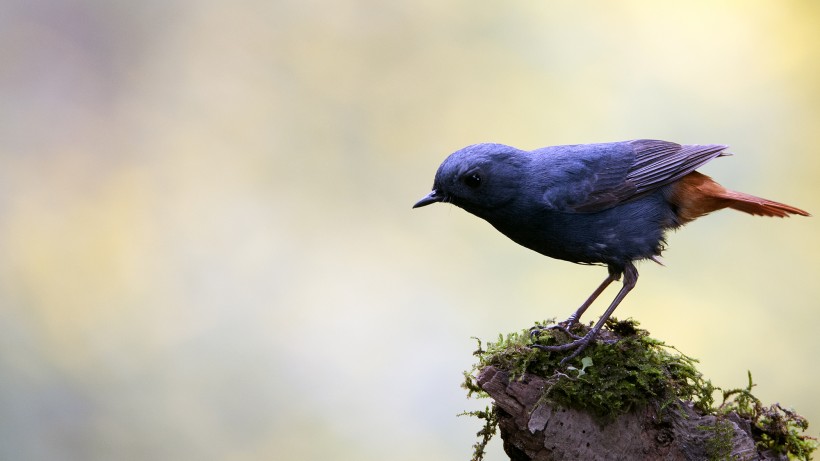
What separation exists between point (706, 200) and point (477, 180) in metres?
1.30

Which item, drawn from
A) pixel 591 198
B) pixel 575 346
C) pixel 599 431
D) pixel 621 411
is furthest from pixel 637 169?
pixel 599 431

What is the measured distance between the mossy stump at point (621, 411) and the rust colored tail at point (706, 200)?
0.87 meters

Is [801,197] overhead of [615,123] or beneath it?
beneath

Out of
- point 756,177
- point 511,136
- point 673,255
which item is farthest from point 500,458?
point 756,177

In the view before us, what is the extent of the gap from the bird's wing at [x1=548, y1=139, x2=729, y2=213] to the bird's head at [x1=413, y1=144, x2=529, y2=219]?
0.38 metres

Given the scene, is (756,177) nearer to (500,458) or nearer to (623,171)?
(623,171)

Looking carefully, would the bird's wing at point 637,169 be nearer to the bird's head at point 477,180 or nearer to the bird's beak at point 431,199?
the bird's head at point 477,180

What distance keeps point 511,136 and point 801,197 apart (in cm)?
240

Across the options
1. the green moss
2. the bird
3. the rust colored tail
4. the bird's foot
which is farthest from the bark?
the rust colored tail

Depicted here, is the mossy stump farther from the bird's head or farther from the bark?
the bird's head

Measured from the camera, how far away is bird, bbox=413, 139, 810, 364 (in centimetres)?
392

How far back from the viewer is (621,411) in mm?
3576

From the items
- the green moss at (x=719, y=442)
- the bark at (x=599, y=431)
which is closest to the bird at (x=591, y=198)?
the bark at (x=599, y=431)

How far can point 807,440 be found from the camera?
3.82m
